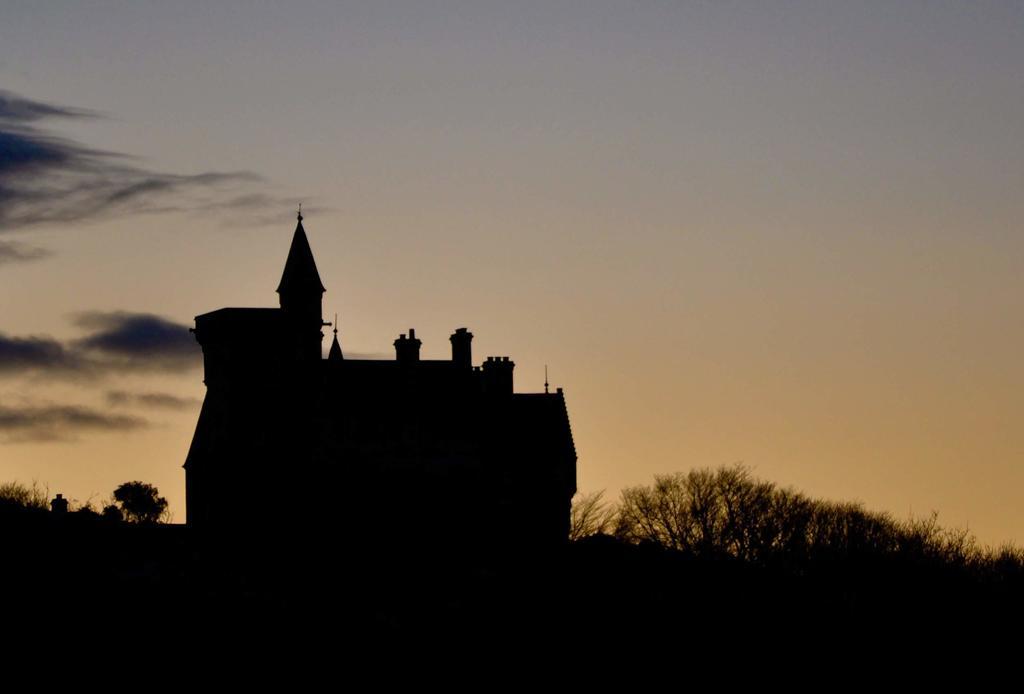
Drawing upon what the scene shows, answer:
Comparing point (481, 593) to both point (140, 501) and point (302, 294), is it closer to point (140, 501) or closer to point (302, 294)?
point (302, 294)

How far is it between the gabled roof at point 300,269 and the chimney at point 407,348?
5310mm

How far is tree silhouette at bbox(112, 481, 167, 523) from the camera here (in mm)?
151125

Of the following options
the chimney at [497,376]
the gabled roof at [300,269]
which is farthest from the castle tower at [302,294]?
the chimney at [497,376]

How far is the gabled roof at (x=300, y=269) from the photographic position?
114 m

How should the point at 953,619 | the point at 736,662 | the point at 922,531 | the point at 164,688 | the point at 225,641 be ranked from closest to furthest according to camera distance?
the point at 164,688
the point at 225,641
the point at 736,662
the point at 953,619
the point at 922,531

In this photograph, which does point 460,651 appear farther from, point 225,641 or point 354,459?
point 354,459

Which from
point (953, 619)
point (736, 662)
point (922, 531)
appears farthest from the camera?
point (922, 531)

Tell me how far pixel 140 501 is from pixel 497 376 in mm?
43892

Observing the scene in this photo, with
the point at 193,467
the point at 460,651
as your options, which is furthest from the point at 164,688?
the point at 193,467

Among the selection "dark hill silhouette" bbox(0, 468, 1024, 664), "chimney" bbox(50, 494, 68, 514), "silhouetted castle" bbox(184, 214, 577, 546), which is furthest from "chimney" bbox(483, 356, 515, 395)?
"chimney" bbox(50, 494, 68, 514)

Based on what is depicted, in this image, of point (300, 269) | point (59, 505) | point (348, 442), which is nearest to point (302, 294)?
point (300, 269)

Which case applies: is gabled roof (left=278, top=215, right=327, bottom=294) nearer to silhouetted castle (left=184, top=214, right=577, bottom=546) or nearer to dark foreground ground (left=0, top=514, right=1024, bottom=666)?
silhouetted castle (left=184, top=214, right=577, bottom=546)

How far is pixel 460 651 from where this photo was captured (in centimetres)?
8812

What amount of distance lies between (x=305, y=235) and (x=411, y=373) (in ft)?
30.6
